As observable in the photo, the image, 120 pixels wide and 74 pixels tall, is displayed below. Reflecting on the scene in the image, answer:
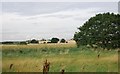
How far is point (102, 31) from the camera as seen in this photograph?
4247 centimetres

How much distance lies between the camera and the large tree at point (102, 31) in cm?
4155

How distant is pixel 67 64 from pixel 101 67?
214 centimetres

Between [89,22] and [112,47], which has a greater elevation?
[89,22]

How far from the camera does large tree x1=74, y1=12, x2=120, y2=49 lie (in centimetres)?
4155

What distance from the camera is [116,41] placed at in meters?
41.0

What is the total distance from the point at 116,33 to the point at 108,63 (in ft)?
85.3

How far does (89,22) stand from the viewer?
45469 mm

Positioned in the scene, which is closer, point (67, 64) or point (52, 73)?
point (52, 73)

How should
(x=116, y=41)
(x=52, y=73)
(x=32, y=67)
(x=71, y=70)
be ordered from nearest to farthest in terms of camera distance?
1. (x=52, y=73)
2. (x=71, y=70)
3. (x=32, y=67)
4. (x=116, y=41)

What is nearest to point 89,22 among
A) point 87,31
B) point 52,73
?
point 87,31

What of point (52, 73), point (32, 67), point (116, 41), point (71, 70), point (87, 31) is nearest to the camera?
point (52, 73)

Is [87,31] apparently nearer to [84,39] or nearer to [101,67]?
[84,39]

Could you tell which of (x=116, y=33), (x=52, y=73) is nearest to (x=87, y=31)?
(x=116, y=33)

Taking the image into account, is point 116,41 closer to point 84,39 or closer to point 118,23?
point 118,23
